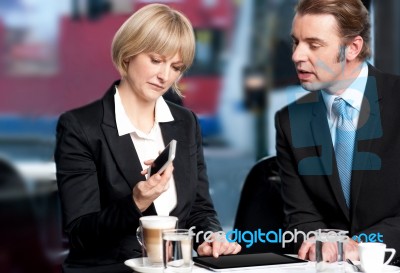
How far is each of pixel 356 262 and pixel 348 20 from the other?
2.57 feet

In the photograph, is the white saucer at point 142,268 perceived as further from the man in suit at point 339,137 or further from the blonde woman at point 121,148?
the man in suit at point 339,137

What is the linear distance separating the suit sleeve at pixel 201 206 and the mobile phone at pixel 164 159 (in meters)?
0.36

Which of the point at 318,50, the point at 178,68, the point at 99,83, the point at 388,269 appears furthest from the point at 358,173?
the point at 99,83

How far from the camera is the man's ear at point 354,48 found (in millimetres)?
2277

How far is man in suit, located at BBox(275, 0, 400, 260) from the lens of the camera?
2.16m

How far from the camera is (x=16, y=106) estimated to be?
265 centimetres

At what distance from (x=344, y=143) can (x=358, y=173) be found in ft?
0.31

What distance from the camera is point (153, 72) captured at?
6.82 feet

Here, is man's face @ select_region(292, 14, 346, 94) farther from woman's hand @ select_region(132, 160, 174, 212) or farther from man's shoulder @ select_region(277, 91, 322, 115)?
woman's hand @ select_region(132, 160, 174, 212)

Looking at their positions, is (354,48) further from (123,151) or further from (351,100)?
(123,151)

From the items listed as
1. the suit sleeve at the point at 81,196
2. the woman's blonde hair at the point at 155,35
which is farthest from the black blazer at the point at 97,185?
the woman's blonde hair at the point at 155,35

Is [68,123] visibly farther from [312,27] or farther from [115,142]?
[312,27]

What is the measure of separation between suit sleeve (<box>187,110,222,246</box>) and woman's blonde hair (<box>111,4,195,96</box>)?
30cm

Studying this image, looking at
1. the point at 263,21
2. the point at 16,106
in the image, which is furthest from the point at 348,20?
the point at 16,106
